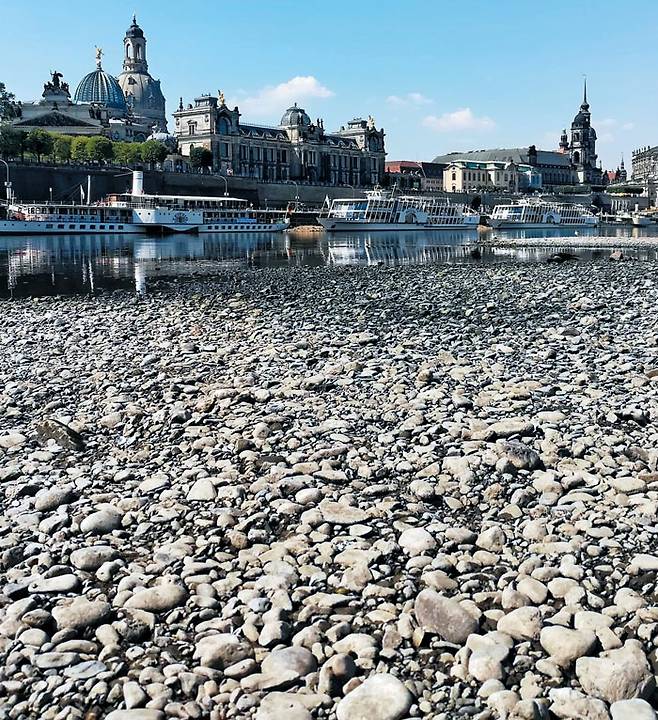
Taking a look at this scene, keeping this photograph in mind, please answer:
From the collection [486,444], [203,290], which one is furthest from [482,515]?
[203,290]

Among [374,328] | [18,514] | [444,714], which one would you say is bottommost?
[444,714]

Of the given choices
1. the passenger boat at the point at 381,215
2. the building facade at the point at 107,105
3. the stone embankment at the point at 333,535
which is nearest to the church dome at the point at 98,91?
the building facade at the point at 107,105

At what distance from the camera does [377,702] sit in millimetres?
4355

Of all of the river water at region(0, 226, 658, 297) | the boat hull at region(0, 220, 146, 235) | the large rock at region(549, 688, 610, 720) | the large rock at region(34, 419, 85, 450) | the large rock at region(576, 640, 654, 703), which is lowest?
the large rock at region(549, 688, 610, 720)

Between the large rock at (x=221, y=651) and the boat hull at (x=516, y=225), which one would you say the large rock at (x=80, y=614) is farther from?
the boat hull at (x=516, y=225)

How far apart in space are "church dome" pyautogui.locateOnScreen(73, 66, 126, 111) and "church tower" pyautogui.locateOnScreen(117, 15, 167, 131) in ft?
33.9

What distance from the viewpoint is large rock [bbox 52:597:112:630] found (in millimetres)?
5227

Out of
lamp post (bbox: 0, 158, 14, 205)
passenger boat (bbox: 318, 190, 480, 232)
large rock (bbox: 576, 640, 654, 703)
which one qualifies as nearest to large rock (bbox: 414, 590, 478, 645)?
large rock (bbox: 576, 640, 654, 703)

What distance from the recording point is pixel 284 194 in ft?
472

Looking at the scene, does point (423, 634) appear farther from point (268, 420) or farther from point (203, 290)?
point (203, 290)

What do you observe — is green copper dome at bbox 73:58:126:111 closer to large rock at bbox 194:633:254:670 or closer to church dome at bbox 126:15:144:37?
church dome at bbox 126:15:144:37

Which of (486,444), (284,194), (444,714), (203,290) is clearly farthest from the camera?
(284,194)

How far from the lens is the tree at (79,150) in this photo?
122 m

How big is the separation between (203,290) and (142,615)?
73.1 ft
